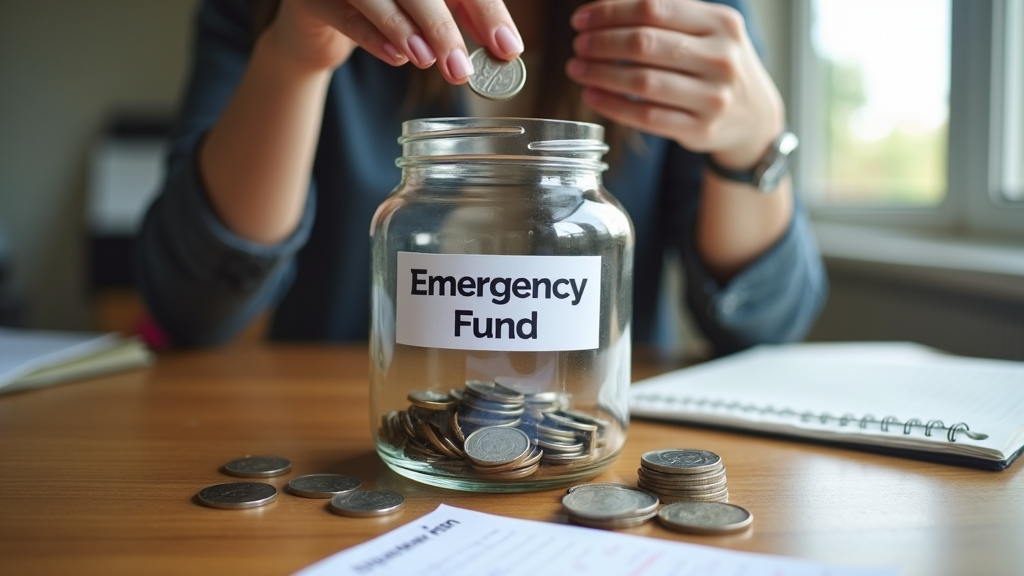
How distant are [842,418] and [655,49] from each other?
0.36m

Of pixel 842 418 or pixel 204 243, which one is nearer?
pixel 842 418

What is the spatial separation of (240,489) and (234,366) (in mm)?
556

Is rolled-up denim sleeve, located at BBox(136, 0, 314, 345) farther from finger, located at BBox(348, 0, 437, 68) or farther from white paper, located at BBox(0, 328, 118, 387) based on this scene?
finger, located at BBox(348, 0, 437, 68)

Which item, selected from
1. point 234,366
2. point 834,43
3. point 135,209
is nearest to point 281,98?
point 234,366

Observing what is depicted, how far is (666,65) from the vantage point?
78 cm

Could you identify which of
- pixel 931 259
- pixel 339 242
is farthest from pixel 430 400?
pixel 931 259

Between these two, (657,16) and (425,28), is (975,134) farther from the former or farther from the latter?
(425,28)

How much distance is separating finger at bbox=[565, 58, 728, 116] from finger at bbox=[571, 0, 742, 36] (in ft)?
0.13

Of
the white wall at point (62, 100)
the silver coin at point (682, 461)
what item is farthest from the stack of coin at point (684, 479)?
the white wall at point (62, 100)

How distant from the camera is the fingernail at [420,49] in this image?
0.58 metres

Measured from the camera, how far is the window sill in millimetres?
1289

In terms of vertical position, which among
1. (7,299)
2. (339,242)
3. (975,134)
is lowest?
(7,299)

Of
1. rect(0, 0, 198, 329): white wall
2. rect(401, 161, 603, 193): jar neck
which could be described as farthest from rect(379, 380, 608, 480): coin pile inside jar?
rect(0, 0, 198, 329): white wall

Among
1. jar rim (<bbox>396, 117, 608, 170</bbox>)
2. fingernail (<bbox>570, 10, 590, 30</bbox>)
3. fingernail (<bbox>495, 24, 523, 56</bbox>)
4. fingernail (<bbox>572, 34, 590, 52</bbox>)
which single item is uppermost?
fingernail (<bbox>570, 10, 590, 30</bbox>)
